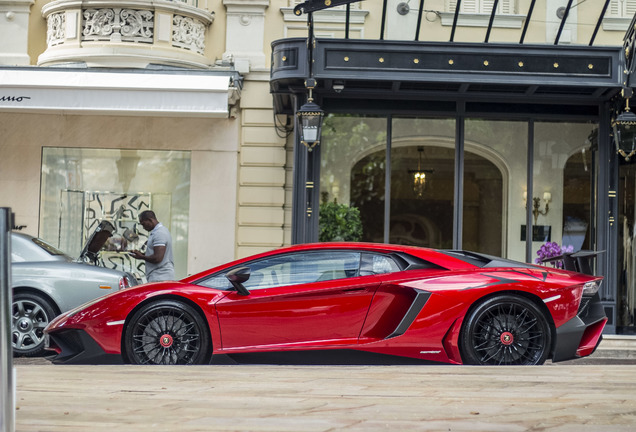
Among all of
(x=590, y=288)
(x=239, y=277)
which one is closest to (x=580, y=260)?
(x=590, y=288)

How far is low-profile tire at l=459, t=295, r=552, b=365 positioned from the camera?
22.6 feet

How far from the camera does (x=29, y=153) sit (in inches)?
585

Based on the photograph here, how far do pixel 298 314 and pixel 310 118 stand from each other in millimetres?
5293

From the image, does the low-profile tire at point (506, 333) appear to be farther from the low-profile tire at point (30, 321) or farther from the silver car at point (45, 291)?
the low-profile tire at point (30, 321)

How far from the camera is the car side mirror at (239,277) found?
7008 mm

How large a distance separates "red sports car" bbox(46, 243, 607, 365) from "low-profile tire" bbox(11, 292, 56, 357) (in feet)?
6.23

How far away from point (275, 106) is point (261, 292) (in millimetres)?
7283

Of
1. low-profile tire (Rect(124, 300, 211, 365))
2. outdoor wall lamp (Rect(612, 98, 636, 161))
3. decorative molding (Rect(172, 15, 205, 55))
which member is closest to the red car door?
low-profile tire (Rect(124, 300, 211, 365))

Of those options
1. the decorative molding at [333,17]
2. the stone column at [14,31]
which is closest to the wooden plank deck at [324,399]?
the decorative molding at [333,17]

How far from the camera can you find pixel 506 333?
6.95 metres

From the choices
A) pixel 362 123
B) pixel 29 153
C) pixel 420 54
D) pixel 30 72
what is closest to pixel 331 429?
pixel 420 54

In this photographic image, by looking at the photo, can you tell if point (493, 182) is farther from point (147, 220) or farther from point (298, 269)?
point (298, 269)

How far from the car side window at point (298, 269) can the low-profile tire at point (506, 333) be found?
3.47 feet

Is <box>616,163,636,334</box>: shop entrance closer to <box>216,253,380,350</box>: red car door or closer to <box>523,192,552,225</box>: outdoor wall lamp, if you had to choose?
<box>523,192,552,225</box>: outdoor wall lamp
